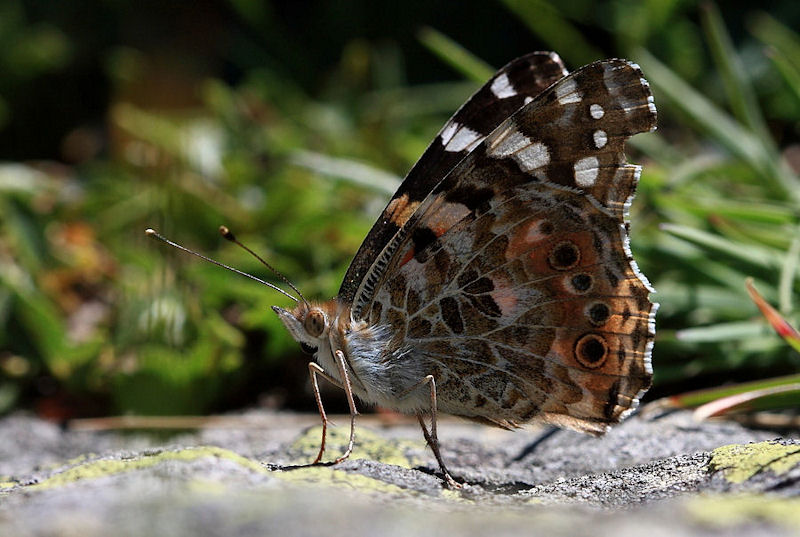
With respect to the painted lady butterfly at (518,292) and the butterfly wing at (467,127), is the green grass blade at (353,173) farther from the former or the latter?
the painted lady butterfly at (518,292)

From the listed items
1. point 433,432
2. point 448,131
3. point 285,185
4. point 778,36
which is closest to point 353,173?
→ point 285,185

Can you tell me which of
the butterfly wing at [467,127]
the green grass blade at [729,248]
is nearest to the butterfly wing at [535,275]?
the butterfly wing at [467,127]

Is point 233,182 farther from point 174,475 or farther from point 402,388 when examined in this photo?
point 174,475

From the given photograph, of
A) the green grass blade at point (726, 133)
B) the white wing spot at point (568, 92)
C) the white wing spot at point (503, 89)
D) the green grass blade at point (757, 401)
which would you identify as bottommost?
the green grass blade at point (757, 401)

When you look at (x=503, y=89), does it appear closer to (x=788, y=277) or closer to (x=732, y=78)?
(x=788, y=277)

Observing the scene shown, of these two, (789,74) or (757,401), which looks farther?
(789,74)

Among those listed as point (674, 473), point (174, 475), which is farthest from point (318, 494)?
point (674, 473)

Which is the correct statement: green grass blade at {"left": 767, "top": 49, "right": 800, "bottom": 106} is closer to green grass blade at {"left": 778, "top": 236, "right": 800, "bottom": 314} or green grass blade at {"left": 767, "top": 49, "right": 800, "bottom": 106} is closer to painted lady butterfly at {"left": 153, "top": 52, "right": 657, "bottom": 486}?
green grass blade at {"left": 778, "top": 236, "right": 800, "bottom": 314}

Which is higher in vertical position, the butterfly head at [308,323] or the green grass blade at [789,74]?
the green grass blade at [789,74]
